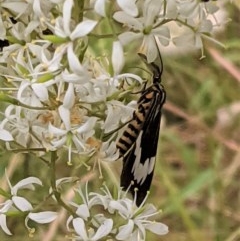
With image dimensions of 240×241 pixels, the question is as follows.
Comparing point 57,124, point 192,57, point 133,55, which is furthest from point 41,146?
point 192,57

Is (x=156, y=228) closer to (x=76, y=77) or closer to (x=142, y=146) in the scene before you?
(x=142, y=146)

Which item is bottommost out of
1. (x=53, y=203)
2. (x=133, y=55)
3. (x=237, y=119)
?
(x=237, y=119)

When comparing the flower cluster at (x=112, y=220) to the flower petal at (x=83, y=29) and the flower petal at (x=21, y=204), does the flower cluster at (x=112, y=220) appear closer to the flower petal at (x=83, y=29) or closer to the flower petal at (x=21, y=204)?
the flower petal at (x=21, y=204)

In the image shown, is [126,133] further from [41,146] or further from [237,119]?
[237,119]

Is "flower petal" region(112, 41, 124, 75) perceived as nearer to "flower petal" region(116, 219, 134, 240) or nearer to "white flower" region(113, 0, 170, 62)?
"white flower" region(113, 0, 170, 62)

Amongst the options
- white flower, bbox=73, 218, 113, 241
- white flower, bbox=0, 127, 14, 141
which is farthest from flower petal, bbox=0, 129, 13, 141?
white flower, bbox=73, 218, 113, 241
